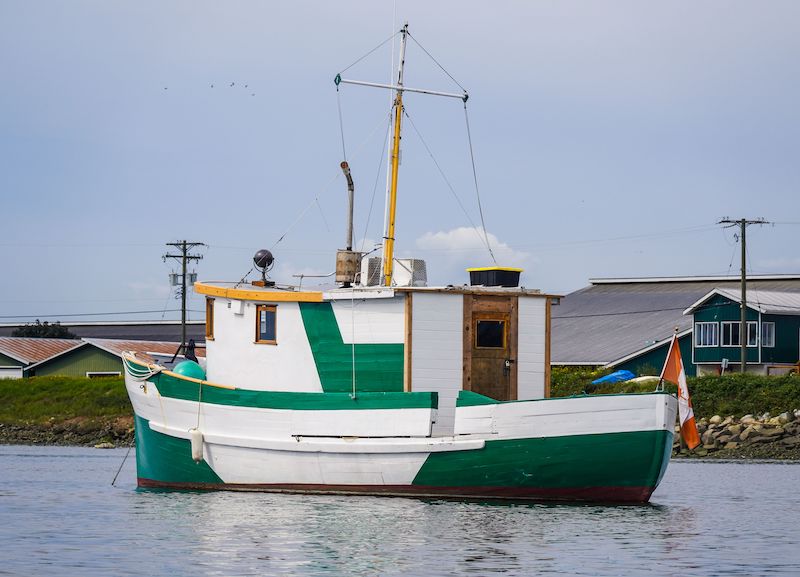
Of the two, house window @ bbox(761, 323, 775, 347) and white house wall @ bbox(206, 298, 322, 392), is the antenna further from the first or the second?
house window @ bbox(761, 323, 775, 347)

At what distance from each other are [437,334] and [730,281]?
53.3m

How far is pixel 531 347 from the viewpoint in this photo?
81.6 feet

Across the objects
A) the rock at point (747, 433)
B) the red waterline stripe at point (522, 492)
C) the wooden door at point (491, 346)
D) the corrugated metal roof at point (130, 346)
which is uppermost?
the wooden door at point (491, 346)

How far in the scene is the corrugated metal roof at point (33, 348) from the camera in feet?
218

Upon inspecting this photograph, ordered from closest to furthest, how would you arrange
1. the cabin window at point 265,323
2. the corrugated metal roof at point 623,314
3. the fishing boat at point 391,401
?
the fishing boat at point 391,401 < the cabin window at point 265,323 < the corrugated metal roof at point 623,314

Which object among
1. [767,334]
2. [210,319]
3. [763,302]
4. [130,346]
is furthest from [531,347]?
[130,346]

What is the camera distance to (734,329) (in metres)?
58.6

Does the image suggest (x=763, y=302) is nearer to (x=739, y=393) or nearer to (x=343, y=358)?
(x=739, y=393)

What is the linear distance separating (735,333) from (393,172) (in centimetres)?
3639

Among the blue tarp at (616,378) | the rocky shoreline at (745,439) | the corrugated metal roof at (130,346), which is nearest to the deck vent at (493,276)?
the rocky shoreline at (745,439)

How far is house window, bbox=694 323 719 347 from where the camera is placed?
59.1m

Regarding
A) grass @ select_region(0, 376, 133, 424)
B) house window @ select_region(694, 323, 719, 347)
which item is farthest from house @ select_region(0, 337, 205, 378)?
house window @ select_region(694, 323, 719, 347)

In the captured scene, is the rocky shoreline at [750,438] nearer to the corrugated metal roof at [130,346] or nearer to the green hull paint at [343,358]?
the green hull paint at [343,358]

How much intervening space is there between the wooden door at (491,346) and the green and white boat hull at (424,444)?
1.45m
